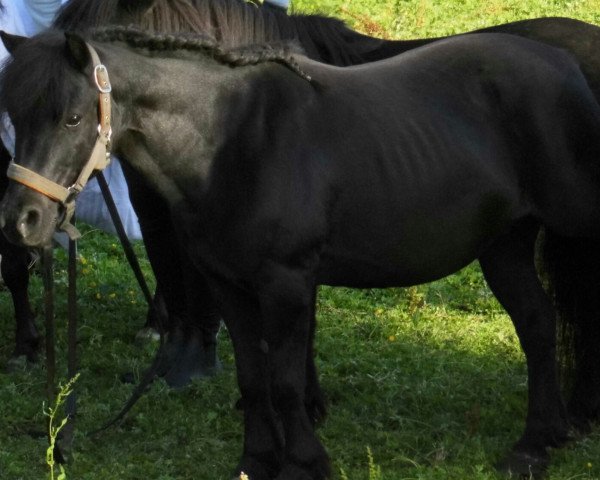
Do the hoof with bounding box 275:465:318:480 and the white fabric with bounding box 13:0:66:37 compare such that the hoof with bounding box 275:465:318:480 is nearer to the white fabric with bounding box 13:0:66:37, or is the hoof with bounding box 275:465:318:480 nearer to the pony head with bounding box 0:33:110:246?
the pony head with bounding box 0:33:110:246

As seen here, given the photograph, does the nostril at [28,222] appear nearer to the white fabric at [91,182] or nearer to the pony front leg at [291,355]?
the pony front leg at [291,355]

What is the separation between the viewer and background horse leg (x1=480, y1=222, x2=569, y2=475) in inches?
189

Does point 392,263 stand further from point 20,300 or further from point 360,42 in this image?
point 20,300

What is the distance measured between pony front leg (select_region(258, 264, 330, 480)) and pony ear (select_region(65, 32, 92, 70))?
932 millimetres

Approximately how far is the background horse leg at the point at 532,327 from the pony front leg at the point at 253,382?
36.7 inches

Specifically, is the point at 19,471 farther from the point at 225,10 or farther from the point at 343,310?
the point at 343,310

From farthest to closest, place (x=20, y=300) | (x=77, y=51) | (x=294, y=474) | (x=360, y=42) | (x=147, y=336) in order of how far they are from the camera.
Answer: (x=147, y=336)
(x=20, y=300)
(x=360, y=42)
(x=294, y=474)
(x=77, y=51)

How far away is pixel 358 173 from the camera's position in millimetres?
4348

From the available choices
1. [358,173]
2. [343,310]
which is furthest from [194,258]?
[343,310]

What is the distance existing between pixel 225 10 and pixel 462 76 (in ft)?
3.53

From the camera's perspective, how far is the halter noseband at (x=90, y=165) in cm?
376

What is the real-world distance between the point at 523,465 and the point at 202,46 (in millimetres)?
2023

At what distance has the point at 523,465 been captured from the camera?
4.64m

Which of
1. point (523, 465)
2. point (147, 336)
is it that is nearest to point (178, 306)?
point (147, 336)
